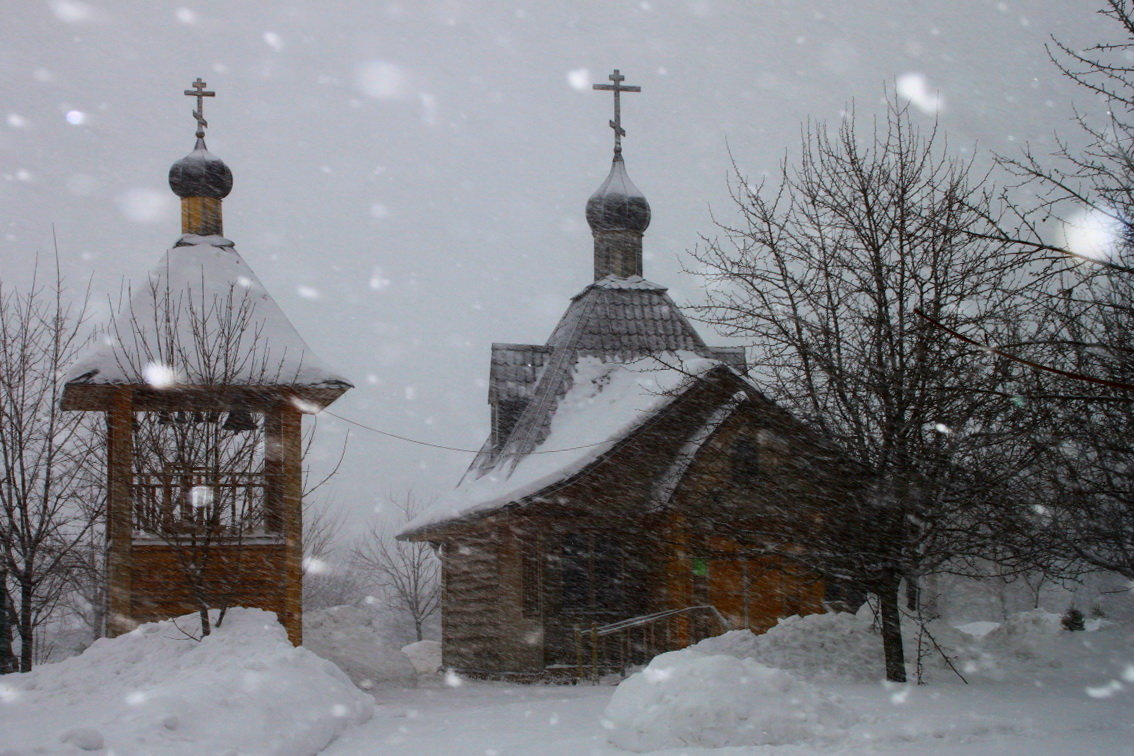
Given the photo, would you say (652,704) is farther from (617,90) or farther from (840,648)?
(617,90)

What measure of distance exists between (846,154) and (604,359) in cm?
753

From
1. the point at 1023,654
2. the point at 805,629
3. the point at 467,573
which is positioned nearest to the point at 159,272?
the point at 467,573

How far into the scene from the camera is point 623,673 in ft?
49.1

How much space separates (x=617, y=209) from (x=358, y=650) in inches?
378

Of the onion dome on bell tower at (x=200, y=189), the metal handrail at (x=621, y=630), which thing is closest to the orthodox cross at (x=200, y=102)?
the onion dome on bell tower at (x=200, y=189)

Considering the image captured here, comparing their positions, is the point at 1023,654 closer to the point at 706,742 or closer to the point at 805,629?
the point at 805,629

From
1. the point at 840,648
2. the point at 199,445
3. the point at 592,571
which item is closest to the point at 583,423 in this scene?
the point at 592,571

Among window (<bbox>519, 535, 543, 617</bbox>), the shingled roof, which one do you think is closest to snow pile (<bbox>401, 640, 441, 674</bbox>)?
the shingled roof

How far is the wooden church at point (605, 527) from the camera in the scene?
15.3 meters

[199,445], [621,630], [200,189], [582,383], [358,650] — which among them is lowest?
[358,650]

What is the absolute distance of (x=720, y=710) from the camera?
316 inches

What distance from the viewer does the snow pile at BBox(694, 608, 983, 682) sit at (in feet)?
37.5

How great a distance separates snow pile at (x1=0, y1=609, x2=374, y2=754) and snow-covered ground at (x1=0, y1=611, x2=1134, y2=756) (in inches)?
0.9

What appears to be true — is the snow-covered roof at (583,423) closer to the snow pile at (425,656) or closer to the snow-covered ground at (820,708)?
the snow-covered ground at (820,708)
